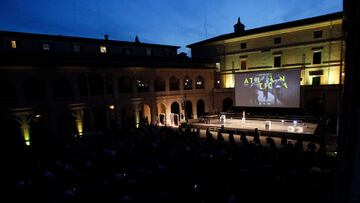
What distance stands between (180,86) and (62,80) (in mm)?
15293

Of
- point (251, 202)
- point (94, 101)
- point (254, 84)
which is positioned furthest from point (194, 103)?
point (251, 202)

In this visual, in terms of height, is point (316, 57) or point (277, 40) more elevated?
point (277, 40)

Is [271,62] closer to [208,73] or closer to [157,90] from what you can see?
[208,73]

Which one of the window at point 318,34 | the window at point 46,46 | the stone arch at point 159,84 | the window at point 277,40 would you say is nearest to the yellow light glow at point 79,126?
the stone arch at point 159,84

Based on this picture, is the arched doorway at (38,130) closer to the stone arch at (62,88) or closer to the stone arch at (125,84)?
A: the stone arch at (62,88)

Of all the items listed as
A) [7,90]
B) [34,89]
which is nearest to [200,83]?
[34,89]

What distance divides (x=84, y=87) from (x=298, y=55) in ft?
89.7

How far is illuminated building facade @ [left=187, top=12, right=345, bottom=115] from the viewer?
2458 centimetres

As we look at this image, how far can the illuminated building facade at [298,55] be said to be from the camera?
24.6 metres

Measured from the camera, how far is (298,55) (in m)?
27.3

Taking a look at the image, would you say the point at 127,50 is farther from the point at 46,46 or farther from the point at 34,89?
the point at 34,89

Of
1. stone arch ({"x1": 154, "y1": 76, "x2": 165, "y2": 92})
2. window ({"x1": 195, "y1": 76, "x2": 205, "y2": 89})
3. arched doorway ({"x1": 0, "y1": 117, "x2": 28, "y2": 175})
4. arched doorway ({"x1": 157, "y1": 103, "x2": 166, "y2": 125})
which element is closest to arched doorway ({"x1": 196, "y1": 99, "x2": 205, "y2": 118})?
window ({"x1": 195, "y1": 76, "x2": 205, "y2": 89})

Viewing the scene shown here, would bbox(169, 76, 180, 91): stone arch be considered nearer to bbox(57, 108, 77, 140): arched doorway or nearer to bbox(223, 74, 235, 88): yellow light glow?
bbox(223, 74, 235, 88): yellow light glow

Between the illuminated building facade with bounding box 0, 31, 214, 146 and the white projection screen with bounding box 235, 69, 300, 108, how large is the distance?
6.50 metres
